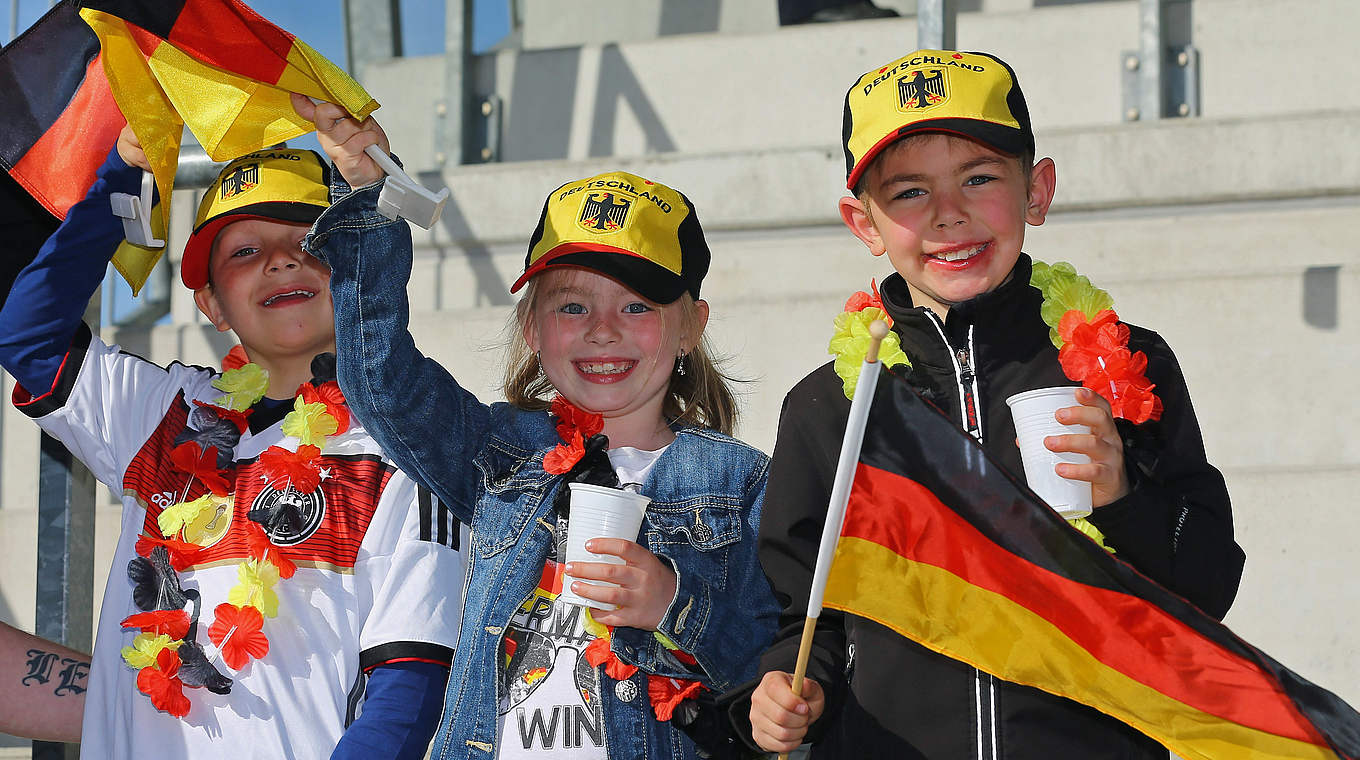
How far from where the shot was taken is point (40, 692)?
3.14 meters

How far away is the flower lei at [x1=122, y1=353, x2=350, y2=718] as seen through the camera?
107 inches

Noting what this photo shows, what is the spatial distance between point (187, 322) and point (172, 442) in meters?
3.22

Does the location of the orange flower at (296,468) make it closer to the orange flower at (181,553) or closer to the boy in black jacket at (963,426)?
the orange flower at (181,553)

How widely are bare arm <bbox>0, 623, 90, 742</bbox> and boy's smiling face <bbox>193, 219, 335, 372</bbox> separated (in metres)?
0.82

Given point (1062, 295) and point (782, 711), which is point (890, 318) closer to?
point (1062, 295)

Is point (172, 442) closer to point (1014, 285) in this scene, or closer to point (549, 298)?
point (549, 298)

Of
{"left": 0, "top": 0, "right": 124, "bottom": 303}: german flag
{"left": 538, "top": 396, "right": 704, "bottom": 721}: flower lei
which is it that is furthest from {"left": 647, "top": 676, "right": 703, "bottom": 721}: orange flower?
{"left": 0, "top": 0, "right": 124, "bottom": 303}: german flag

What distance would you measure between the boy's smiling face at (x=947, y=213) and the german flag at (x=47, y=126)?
1805 mm

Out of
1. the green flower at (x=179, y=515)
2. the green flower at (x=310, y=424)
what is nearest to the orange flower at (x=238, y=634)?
the green flower at (x=179, y=515)

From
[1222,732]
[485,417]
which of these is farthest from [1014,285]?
[485,417]

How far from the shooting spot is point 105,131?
3277mm

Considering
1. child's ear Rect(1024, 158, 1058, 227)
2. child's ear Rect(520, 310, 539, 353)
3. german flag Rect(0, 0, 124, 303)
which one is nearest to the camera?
child's ear Rect(1024, 158, 1058, 227)

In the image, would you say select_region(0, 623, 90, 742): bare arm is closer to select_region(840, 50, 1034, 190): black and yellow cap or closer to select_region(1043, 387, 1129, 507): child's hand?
select_region(840, 50, 1034, 190): black and yellow cap

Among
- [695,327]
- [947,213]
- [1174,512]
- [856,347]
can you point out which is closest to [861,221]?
[947,213]
